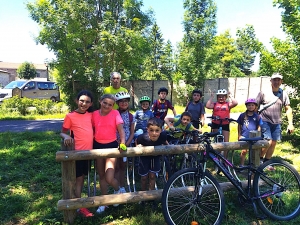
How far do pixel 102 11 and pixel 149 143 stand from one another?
45.6 ft

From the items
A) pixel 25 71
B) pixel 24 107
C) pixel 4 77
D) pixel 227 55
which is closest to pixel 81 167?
pixel 24 107

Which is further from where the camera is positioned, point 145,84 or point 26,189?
point 145,84

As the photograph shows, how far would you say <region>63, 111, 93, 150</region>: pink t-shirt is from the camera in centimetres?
347

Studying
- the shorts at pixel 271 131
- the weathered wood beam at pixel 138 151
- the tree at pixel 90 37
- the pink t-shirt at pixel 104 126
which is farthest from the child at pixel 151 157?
the tree at pixel 90 37

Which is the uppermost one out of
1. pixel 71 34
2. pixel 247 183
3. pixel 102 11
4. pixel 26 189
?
pixel 102 11

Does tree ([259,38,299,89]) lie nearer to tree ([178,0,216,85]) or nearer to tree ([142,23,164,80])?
tree ([178,0,216,85])

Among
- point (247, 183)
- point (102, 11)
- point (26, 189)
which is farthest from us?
point (102, 11)

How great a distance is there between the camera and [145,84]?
19.6 meters

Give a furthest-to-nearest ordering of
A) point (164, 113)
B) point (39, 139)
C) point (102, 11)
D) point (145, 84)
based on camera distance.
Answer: point (145, 84)
point (102, 11)
point (39, 139)
point (164, 113)

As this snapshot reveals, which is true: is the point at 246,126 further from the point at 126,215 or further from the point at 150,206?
the point at 126,215

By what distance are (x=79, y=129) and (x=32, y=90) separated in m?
18.3

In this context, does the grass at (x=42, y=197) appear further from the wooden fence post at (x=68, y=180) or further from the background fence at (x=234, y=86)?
the background fence at (x=234, y=86)

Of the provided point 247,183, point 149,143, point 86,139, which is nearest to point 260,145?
point 247,183

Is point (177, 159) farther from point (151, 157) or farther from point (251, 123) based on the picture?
point (251, 123)
